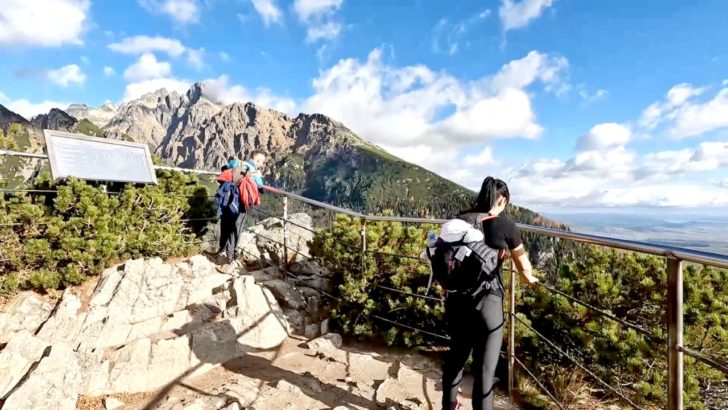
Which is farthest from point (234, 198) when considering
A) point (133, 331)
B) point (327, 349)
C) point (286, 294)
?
point (327, 349)

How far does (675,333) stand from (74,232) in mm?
6579

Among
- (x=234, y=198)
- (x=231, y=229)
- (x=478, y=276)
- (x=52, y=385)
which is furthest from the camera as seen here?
(x=231, y=229)

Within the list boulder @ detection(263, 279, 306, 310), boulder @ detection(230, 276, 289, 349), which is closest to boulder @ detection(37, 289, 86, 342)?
boulder @ detection(230, 276, 289, 349)

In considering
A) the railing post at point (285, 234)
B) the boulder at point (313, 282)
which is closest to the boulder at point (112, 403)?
the boulder at point (313, 282)

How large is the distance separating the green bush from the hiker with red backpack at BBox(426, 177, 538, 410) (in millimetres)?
5014

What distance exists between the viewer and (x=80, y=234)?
220 inches

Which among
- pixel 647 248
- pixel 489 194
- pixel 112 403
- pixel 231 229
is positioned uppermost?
pixel 489 194

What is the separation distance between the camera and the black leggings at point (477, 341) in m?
2.78

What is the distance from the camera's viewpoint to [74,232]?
5.54 meters

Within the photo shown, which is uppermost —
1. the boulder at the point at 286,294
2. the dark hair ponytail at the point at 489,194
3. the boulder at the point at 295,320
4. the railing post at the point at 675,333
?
the dark hair ponytail at the point at 489,194

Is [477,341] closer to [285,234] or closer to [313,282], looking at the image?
[313,282]

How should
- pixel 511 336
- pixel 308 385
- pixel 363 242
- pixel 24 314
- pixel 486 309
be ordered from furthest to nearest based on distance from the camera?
pixel 363 242, pixel 24 314, pixel 308 385, pixel 511 336, pixel 486 309

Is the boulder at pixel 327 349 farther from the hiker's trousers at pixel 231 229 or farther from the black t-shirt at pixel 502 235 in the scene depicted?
the hiker's trousers at pixel 231 229

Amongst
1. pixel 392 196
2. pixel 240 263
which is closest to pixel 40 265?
pixel 240 263
